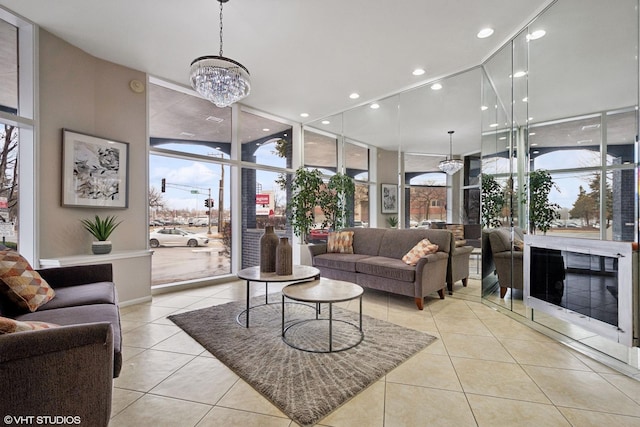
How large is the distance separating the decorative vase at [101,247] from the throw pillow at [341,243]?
10.1 ft

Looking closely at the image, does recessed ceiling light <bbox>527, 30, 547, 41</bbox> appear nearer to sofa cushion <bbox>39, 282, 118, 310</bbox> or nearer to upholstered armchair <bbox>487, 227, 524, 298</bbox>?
upholstered armchair <bbox>487, 227, 524, 298</bbox>

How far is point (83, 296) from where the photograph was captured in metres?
2.28

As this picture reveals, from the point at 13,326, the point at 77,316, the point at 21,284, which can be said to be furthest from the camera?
the point at 21,284

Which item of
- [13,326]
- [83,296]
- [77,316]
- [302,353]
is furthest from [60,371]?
[302,353]

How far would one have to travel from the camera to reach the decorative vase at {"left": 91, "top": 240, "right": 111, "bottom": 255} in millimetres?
3434

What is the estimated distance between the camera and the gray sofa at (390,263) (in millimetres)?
3605

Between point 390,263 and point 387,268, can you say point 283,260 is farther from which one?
point 390,263

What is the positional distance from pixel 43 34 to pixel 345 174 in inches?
188

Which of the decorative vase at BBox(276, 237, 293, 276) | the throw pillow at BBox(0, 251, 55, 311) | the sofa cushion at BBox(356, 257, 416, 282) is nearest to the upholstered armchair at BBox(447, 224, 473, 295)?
the sofa cushion at BBox(356, 257, 416, 282)

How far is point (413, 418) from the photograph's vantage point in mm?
1671

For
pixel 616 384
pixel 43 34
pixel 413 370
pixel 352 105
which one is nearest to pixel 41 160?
pixel 43 34

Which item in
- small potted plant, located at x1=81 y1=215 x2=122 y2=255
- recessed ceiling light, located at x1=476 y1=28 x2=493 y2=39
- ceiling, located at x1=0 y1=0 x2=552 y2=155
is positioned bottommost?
small potted plant, located at x1=81 y1=215 x2=122 y2=255

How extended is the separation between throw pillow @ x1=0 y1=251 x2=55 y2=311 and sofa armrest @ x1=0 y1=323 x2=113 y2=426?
3.83 feet

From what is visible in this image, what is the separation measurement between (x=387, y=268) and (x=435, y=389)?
1928mm
